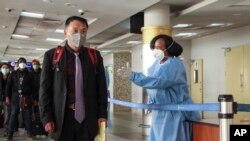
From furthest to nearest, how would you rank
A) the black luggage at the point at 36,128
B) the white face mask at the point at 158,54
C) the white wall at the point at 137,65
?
the white wall at the point at 137,65 < the black luggage at the point at 36,128 < the white face mask at the point at 158,54

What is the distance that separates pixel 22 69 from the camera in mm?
7688

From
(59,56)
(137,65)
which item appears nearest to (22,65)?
(59,56)

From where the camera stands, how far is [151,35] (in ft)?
31.5

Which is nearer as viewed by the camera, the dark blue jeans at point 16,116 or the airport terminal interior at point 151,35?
the dark blue jeans at point 16,116

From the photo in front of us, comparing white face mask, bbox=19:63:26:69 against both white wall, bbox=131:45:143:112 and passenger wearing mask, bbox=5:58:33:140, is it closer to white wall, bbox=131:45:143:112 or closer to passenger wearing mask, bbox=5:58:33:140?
passenger wearing mask, bbox=5:58:33:140

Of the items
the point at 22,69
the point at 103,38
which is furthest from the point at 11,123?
the point at 103,38

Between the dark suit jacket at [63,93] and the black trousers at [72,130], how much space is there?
32 millimetres

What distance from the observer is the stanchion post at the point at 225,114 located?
2.48 meters

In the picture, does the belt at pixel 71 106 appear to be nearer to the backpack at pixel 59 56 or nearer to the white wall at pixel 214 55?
the backpack at pixel 59 56

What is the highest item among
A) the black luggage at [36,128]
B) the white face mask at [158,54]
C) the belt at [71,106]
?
the white face mask at [158,54]

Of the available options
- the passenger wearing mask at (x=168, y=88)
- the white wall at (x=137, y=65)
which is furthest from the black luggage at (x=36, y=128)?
the white wall at (x=137, y=65)

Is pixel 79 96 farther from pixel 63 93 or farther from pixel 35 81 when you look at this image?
pixel 35 81

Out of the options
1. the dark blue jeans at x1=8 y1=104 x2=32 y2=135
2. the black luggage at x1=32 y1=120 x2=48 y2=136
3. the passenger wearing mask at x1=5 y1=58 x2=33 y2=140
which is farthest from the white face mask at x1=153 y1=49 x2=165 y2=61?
the black luggage at x1=32 y1=120 x2=48 y2=136

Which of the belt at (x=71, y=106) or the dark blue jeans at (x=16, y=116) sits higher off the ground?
the belt at (x=71, y=106)
